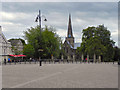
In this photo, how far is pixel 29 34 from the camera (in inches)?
2886

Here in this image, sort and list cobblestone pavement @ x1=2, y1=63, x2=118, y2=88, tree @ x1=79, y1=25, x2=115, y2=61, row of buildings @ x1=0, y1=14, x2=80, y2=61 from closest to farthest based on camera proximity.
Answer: cobblestone pavement @ x1=2, y1=63, x2=118, y2=88 → tree @ x1=79, y1=25, x2=115, y2=61 → row of buildings @ x1=0, y1=14, x2=80, y2=61

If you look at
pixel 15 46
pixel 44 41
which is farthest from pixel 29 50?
pixel 15 46

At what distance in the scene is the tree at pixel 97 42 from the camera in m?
68.7

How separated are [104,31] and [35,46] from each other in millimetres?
24640

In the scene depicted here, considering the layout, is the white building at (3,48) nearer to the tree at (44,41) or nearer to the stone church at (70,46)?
the tree at (44,41)

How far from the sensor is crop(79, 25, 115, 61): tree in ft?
225

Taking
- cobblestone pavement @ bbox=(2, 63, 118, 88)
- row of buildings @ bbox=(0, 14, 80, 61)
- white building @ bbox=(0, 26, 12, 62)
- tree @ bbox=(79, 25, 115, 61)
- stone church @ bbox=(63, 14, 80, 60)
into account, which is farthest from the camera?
stone church @ bbox=(63, 14, 80, 60)

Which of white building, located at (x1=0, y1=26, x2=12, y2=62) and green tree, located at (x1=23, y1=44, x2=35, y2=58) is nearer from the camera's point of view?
green tree, located at (x1=23, y1=44, x2=35, y2=58)

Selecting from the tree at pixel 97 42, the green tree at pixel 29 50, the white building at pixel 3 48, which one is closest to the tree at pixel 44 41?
the green tree at pixel 29 50

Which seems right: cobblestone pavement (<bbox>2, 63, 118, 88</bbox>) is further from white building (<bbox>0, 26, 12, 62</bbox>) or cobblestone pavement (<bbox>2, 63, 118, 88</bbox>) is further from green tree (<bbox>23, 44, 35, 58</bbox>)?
white building (<bbox>0, 26, 12, 62</bbox>)

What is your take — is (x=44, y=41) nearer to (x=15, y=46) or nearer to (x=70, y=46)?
(x=15, y=46)

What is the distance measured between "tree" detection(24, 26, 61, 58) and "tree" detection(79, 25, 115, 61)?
9298 millimetres

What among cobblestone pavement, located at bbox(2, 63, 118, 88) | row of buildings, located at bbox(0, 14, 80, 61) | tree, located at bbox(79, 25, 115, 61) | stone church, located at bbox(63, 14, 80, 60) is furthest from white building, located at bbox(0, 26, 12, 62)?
stone church, located at bbox(63, 14, 80, 60)

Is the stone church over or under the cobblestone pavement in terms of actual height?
over
